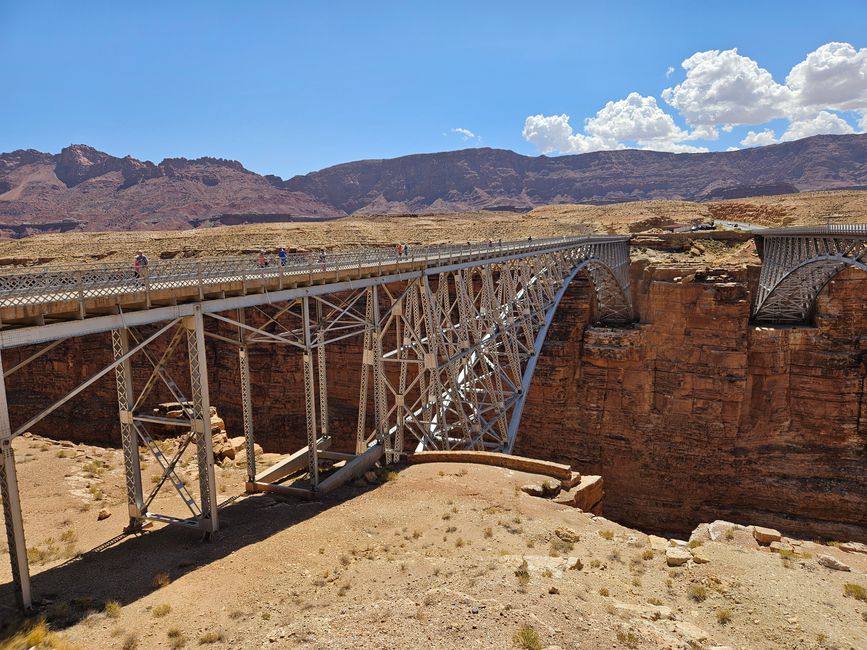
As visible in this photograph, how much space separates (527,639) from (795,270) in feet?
104

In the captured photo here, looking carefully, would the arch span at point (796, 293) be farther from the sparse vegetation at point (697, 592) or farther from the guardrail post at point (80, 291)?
the guardrail post at point (80, 291)

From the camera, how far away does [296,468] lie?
713 inches

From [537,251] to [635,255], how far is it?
19.9 metres

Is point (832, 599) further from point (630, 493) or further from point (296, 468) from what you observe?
point (630, 493)

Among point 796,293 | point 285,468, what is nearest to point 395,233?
point 796,293

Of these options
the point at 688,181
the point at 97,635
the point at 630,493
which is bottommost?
the point at 630,493

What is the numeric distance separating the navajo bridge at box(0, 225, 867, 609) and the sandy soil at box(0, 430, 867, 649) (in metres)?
1.21

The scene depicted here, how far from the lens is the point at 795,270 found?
32.5 metres

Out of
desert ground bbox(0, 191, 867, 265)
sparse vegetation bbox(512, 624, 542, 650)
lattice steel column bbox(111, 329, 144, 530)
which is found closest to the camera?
sparse vegetation bbox(512, 624, 542, 650)

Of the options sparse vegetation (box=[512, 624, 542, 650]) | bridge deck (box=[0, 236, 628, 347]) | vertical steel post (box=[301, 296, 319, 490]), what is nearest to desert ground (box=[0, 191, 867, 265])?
bridge deck (box=[0, 236, 628, 347])

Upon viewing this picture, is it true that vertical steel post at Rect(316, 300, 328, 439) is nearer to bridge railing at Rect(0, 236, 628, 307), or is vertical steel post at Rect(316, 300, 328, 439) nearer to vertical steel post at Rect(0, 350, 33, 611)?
bridge railing at Rect(0, 236, 628, 307)

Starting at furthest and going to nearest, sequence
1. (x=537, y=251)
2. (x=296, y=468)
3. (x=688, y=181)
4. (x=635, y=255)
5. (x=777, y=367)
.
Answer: (x=688, y=181) → (x=635, y=255) → (x=777, y=367) → (x=537, y=251) → (x=296, y=468)

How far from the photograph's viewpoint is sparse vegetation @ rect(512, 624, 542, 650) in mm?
8273

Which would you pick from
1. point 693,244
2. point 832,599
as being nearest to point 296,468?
point 832,599
